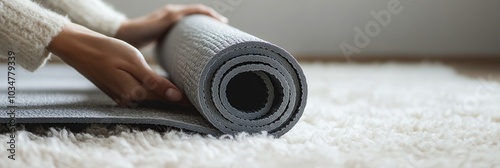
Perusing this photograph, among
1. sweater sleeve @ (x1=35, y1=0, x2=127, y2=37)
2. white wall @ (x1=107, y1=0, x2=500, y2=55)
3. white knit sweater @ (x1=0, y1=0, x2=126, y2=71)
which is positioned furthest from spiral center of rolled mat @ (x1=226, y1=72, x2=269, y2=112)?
white wall @ (x1=107, y1=0, x2=500, y2=55)

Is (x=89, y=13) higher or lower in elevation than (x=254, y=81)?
higher

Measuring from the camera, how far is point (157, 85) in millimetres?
842

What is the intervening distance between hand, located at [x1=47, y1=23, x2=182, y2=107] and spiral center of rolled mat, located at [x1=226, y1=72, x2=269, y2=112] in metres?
0.08

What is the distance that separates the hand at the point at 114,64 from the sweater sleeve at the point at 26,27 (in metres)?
0.01

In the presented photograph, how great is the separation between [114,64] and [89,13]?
485mm

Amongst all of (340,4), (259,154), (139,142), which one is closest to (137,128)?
(139,142)

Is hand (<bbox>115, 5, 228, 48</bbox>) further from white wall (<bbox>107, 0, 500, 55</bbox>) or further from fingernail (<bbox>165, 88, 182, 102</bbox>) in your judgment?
white wall (<bbox>107, 0, 500, 55</bbox>)

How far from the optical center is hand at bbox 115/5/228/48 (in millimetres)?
1364

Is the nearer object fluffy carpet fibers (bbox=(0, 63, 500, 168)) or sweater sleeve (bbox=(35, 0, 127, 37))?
fluffy carpet fibers (bbox=(0, 63, 500, 168))

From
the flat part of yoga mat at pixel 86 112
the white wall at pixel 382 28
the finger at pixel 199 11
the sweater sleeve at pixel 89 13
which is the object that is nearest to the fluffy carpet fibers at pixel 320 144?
the flat part of yoga mat at pixel 86 112

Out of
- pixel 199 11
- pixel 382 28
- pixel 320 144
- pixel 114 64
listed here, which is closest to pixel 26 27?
pixel 114 64

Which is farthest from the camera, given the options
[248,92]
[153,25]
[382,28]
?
[382,28]

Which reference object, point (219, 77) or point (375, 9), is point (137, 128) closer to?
point (219, 77)

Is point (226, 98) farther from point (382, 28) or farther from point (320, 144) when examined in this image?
point (382, 28)
